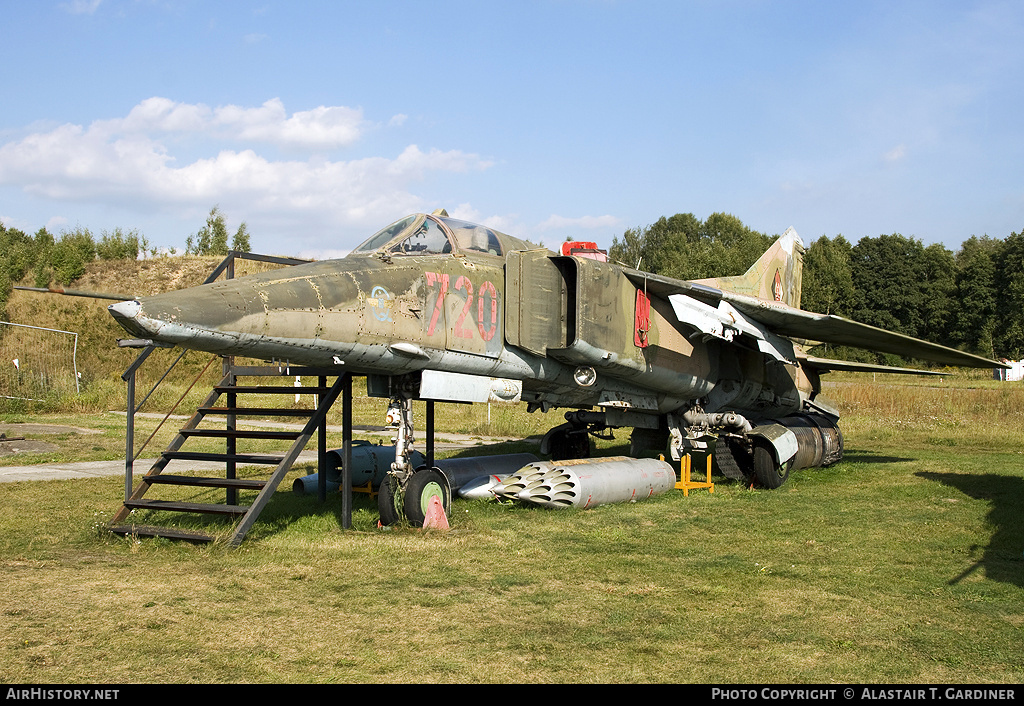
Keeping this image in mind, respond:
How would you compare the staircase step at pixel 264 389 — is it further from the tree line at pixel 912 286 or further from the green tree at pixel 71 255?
the tree line at pixel 912 286

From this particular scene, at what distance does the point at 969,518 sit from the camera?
10.1 m

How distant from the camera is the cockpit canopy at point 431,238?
934 centimetres

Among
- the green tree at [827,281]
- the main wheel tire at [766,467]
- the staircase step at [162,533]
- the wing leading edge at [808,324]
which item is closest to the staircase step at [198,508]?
the staircase step at [162,533]

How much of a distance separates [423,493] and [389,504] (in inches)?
16.0

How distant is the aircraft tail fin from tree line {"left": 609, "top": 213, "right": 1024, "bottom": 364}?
134 feet

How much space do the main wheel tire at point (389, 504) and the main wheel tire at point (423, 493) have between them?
119 mm

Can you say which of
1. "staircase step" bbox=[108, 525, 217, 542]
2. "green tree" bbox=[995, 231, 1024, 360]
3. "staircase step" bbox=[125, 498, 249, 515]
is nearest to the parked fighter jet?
"staircase step" bbox=[125, 498, 249, 515]

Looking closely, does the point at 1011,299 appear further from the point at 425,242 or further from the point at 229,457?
the point at 229,457

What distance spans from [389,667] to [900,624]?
3670 mm

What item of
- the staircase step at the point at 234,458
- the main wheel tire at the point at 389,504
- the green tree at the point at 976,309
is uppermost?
the green tree at the point at 976,309

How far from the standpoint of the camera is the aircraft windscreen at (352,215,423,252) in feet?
30.6

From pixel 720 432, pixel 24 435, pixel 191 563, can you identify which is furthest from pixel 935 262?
pixel 191 563

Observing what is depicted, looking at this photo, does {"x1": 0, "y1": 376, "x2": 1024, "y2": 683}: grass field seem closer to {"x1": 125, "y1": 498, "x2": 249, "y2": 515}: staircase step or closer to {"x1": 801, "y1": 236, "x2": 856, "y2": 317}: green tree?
{"x1": 125, "y1": 498, "x2": 249, "y2": 515}: staircase step

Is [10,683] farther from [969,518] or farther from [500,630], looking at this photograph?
[969,518]
